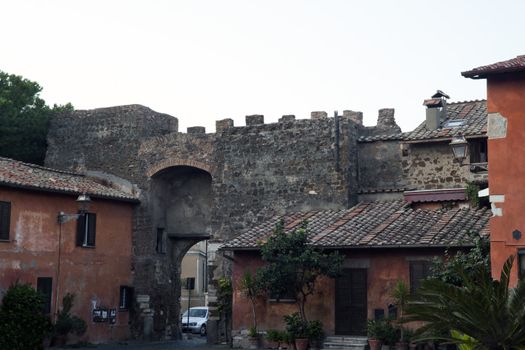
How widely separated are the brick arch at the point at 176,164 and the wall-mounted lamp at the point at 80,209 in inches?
166

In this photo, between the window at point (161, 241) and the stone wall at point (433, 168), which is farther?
the window at point (161, 241)

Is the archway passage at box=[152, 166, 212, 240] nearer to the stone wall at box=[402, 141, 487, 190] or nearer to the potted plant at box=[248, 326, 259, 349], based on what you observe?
the potted plant at box=[248, 326, 259, 349]

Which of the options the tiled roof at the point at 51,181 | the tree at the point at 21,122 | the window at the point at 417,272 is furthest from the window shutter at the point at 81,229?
the window at the point at 417,272

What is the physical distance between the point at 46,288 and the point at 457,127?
1416cm

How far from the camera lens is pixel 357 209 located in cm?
2533

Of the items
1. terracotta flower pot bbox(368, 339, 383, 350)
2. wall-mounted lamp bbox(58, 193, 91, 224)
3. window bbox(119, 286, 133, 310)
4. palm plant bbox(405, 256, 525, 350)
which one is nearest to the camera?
palm plant bbox(405, 256, 525, 350)

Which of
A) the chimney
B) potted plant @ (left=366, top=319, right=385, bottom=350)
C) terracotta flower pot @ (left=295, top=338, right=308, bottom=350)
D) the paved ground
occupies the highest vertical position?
the chimney

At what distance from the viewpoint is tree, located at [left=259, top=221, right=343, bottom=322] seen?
21375mm

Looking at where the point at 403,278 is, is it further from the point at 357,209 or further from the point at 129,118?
the point at 129,118

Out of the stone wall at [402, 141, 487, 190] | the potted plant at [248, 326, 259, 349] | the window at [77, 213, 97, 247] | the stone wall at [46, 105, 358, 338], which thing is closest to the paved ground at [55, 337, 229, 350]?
the potted plant at [248, 326, 259, 349]

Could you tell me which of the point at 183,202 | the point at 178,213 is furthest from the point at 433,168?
the point at 178,213

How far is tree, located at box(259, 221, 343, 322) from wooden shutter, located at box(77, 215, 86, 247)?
7594mm

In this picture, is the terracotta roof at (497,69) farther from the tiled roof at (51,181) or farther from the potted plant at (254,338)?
the tiled roof at (51,181)

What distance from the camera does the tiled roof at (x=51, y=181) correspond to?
80.1 ft
